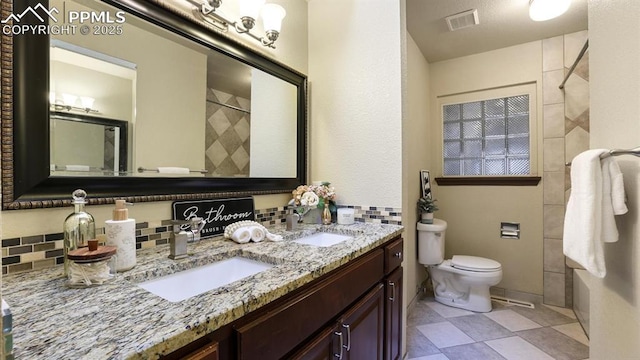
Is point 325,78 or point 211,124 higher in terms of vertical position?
point 325,78

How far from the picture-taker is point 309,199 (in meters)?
1.73

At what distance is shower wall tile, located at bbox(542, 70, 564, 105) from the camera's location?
252cm

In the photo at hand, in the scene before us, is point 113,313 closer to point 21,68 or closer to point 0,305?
point 0,305

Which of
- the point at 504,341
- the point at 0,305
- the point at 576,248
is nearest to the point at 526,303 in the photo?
the point at 504,341

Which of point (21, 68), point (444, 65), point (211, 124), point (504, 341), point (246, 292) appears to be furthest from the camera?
point (444, 65)

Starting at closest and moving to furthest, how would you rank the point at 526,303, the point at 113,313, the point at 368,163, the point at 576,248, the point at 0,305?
1. the point at 0,305
2. the point at 113,313
3. the point at 576,248
4. the point at 368,163
5. the point at 526,303

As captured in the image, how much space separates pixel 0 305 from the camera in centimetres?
35

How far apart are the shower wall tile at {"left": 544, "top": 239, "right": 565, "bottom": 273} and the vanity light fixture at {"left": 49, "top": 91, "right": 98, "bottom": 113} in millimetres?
3430

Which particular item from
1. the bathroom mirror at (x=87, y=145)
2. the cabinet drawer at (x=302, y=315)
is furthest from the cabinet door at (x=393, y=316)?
the bathroom mirror at (x=87, y=145)

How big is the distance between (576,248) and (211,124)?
164 cm

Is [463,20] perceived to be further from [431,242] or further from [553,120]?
[431,242]

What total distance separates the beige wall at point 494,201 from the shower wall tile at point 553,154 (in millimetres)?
49

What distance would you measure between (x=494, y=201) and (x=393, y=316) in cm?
194

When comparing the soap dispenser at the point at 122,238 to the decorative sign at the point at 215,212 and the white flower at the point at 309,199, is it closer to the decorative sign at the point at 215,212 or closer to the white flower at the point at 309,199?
the decorative sign at the point at 215,212
